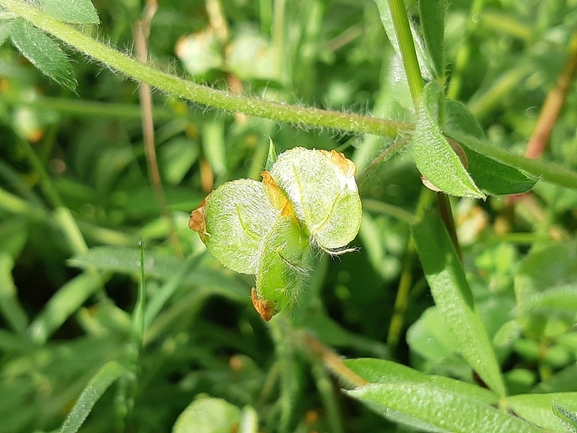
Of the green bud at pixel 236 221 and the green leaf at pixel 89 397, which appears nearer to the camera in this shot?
the green bud at pixel 236 221

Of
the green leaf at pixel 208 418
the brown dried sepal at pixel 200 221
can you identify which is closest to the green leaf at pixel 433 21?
the brown dried sepal at pixel 200 221

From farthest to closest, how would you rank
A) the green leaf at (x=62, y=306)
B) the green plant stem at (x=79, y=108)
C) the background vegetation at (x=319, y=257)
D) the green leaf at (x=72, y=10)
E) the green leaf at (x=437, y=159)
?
1. the green plant stem at (x=79, y=108)
2. the green leaf at (x=62, y=306)
3. the background vegetation at (x=319, y=257)
4. the green leaf at (x=72, y=10)
5. the green leaf at (x=437, y=159)

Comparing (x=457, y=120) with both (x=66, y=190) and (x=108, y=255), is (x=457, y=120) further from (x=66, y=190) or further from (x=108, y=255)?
(x=66, y=190)

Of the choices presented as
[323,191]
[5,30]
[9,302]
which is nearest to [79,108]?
[9,302]

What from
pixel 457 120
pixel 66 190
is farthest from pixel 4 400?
pixel 457 120

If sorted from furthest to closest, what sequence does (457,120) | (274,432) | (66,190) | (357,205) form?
(66,190) < (274,432) < (457,120) < (357,205)

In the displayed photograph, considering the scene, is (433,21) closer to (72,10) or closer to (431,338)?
(72,10)

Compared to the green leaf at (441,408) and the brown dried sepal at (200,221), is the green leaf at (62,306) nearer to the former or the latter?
the brown dried sepal at (200,221)
